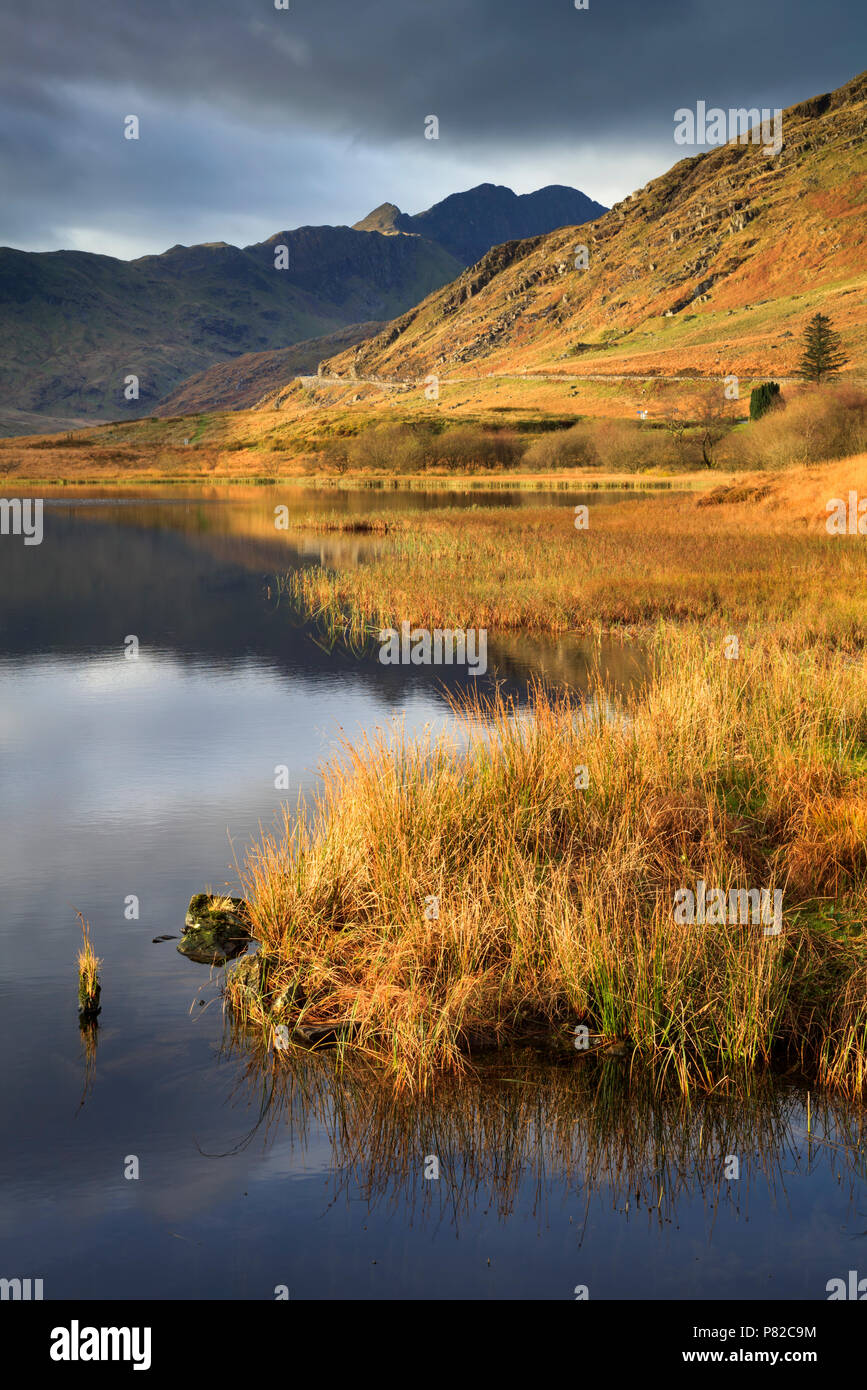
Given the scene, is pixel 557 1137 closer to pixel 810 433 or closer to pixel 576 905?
pixel 576 905

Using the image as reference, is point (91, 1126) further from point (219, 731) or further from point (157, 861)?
point (219, 731)

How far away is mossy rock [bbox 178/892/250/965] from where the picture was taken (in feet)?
30.0

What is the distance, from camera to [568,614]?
26016 millimetres

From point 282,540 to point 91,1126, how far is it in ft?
147

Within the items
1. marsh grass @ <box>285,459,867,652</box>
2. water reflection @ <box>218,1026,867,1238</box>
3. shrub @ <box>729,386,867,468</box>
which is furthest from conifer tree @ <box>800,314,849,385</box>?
water reflection @ <box>218,1026,867,1238</box>

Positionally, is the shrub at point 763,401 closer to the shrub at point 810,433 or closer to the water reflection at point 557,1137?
the shrub at point 810,433

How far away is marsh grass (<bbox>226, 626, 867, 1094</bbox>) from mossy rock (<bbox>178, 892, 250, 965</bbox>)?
0.29 meters

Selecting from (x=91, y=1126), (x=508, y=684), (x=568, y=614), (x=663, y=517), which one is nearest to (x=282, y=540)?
(x=663, y=517)

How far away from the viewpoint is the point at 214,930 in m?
9.26

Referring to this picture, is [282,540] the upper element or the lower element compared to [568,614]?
upper

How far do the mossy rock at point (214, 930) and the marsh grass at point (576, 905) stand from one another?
0.29 m

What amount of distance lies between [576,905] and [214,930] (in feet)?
9.96

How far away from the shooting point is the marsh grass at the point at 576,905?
7207 millimetres

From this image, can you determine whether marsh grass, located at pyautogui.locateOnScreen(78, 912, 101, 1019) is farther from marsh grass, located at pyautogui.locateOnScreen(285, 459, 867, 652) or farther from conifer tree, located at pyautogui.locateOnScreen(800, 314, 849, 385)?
conifer tree, located at pyautogui.locateOnScreen(800, 314, 849, 385)
